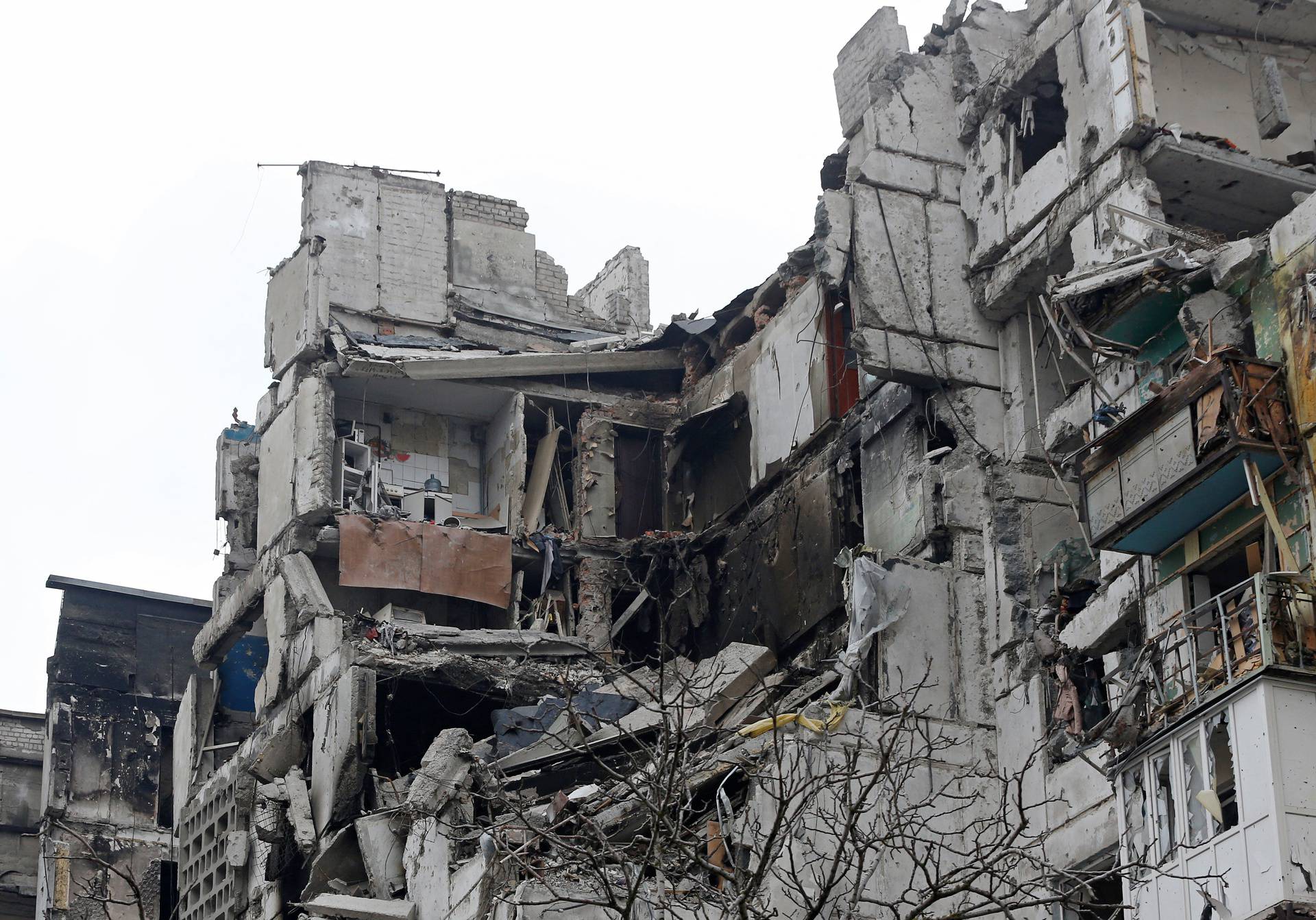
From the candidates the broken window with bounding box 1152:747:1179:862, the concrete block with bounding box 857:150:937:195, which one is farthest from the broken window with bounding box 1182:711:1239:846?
the concrete block with bounding box 857:150:937:195

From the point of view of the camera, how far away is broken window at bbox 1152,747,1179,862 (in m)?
15.9

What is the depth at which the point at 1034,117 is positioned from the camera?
22.8m

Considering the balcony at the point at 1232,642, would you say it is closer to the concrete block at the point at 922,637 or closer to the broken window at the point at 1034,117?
the concrete block at the point at 922,637

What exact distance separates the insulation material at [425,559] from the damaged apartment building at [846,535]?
56 mm

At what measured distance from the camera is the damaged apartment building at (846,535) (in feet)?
54.1

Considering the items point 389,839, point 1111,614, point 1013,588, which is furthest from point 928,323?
point 389,839

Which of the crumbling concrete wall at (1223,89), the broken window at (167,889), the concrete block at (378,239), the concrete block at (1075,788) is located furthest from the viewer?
the concrete block at (378,239)

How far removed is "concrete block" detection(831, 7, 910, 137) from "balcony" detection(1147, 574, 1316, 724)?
10.4m

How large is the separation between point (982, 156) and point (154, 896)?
53.5ft

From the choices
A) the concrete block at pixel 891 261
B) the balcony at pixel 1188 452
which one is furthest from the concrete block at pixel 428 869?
the balcony at pixel 1188 452

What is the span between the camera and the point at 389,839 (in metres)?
22.5

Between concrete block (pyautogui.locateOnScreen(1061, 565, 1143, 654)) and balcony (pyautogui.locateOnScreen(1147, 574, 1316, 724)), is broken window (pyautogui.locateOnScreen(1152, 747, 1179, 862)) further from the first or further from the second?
concrete block (pyautogui.locateOnScreen(1061, 565, 1143, 654))

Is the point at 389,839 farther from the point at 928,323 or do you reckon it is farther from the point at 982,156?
the point at 982,156

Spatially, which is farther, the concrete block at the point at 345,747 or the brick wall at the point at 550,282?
the brick wall at the point at 550,282
